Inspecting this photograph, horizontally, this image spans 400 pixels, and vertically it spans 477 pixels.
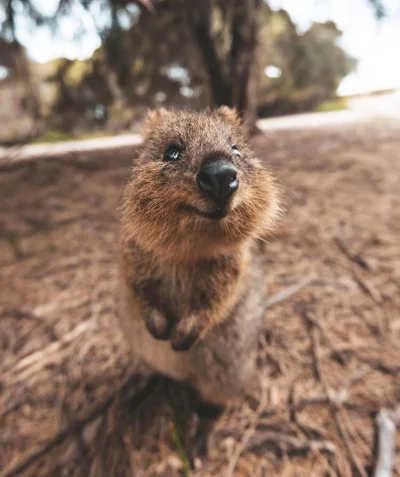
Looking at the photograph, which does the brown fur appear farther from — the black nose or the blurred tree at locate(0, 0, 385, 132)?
the blurred tree at locate(0, 0, 385, 132)

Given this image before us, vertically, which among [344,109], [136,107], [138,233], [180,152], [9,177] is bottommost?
[344,109]

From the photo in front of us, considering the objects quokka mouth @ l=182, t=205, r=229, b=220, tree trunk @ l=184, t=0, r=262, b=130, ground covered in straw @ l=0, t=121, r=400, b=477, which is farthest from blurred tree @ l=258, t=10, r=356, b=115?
quokka mouth @ l=182, t=205, r=229, b=220

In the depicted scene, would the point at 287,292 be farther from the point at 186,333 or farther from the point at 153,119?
the point at 153,119

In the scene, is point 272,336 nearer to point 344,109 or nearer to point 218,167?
point 218,167

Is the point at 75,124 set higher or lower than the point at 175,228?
lower

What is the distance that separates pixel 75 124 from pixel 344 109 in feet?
46.4

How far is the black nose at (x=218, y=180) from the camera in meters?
1.37

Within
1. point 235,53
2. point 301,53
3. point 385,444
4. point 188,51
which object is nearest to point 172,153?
point 385,444

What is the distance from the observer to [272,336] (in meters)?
2.95

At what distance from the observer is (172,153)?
1715 millimetres

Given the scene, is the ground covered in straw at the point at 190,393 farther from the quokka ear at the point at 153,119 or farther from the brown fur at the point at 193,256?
the quokka ear at the point at 153,119

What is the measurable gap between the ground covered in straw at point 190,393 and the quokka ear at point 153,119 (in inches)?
33.0

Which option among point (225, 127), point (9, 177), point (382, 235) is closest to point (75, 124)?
point (9, 177)

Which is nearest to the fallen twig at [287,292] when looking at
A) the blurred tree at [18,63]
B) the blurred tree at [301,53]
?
the blurred tree at [18,63]
